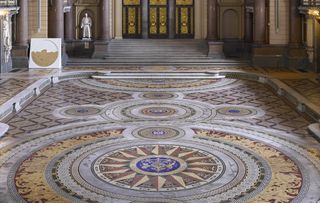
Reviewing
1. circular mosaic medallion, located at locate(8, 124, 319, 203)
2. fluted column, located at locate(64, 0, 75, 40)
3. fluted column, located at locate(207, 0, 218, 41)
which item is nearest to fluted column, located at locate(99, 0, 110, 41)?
fluted column, located at locate(64, 0, 75, 40)

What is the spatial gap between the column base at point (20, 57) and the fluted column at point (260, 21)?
10231 millimetres

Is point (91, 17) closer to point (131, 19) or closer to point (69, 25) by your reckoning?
point (69, 25)

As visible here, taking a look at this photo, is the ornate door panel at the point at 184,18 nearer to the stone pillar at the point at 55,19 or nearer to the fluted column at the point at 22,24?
the stone pillar at the point at 55,19

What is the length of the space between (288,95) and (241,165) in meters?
7.53

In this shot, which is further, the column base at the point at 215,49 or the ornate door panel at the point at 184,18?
the ornate door panel at the point at 184,18

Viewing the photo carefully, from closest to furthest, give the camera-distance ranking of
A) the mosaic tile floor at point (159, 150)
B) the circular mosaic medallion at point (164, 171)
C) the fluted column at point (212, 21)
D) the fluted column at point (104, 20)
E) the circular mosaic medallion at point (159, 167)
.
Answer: the circular mosaic medallion at point (164, 171) < the mosaic tile floor at point (159, 150) < the circular mosaic medallion at point (159, 167) < the fluted column at point (104, 20) < the fluted column at point (212, 21)

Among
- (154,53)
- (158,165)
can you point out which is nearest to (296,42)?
(154,53)

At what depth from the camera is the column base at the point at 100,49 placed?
83.8 ft

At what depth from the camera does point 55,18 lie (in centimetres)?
2420

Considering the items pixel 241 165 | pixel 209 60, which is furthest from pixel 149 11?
pixel 241 165

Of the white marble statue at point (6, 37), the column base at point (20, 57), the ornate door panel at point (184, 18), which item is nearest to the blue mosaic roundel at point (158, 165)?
the white marble statue at point (6, 37)

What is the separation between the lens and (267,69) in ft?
75.4

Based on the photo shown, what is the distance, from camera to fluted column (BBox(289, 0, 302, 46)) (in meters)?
23.1

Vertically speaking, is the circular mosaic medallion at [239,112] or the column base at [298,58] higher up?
the column base at [298,58]
